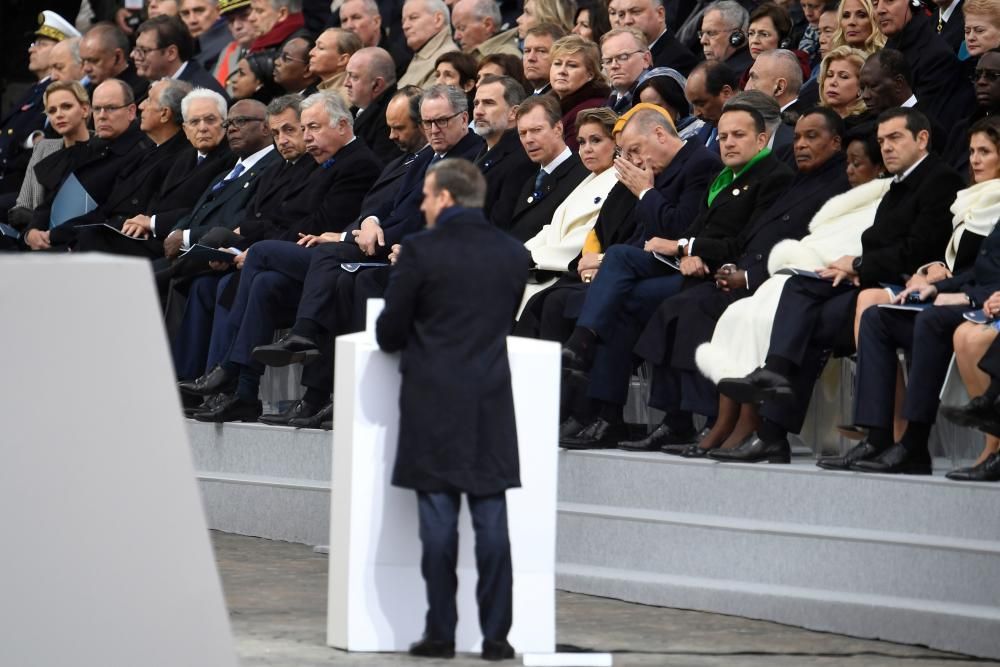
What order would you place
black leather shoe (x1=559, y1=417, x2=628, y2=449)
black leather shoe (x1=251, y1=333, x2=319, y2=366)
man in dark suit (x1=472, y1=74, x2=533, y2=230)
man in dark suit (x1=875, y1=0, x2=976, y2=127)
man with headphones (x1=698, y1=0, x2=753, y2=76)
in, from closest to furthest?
black leather shoe (x1=559, y1=417, x2=628, y2=449) → man in dark suit (x1=875, y1=0, x2=976, y2=127) → black leather shoe (x1=251, y1=333, x2=319, y2=366) → man in dark suit (x1=472, y1=74, x2=533, y2=230) → man with headphones (x1=698, y1=0, x2=753, y2=76)

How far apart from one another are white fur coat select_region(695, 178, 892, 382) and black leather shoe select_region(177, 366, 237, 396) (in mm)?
2765

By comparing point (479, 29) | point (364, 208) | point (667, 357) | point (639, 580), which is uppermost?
point (479, 29)

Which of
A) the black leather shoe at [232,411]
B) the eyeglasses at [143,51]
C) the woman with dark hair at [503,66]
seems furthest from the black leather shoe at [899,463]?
the eyeglasses at [143,51]

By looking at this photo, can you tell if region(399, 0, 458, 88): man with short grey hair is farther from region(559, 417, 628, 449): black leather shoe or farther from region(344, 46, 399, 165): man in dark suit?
region(559, 417, 628, 449): black leather shoe

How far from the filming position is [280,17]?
40.3 ft

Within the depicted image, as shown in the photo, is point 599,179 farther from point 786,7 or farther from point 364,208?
point 786,7

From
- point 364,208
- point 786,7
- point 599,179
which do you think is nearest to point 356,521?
point 599,179

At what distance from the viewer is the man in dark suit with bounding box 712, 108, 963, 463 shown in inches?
273

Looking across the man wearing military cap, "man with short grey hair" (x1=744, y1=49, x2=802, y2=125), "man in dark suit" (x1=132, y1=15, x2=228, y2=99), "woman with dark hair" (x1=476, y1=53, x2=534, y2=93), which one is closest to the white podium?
"man with short grey hair" (x1=744, y1=49, x2=802, y2=125)

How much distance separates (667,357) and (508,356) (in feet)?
5.57

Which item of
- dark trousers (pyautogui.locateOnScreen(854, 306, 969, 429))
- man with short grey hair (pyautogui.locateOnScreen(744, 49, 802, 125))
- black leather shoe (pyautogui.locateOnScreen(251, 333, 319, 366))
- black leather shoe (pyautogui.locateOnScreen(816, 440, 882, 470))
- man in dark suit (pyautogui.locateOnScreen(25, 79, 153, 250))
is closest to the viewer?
dark trousers (pyautogui.locateOnScreen(854, 306, 969, 429))

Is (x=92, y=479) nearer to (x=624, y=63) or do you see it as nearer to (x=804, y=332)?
(x=804, y=332)

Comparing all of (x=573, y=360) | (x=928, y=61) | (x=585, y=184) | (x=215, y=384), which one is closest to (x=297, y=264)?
(x=215, y=384)

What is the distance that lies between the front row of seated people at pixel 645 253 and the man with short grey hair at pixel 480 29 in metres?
1.23
